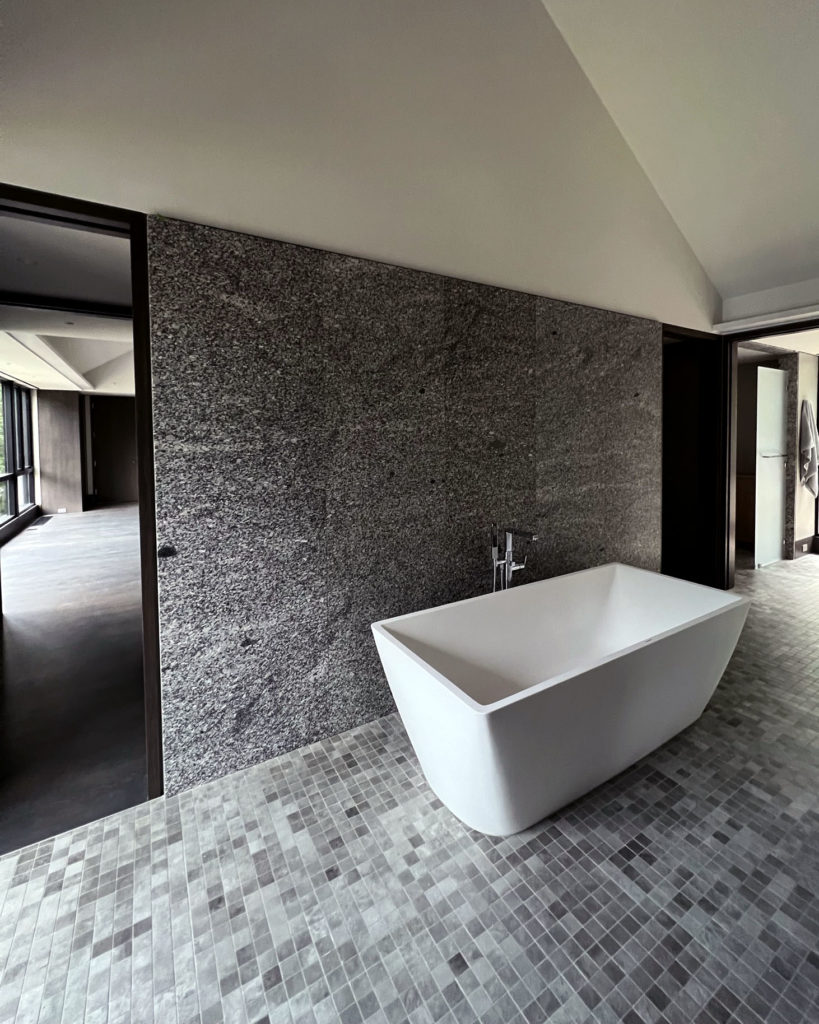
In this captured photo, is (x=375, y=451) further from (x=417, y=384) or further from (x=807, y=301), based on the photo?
(x=807, y=301)

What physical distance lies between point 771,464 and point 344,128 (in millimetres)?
5165

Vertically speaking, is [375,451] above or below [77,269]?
below

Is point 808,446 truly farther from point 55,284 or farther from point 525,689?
point 55,284

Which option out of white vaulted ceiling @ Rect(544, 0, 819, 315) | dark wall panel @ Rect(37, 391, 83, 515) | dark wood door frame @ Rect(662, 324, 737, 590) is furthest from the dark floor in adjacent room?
dark wall panel @ Rect(37, 391, 83, 515)

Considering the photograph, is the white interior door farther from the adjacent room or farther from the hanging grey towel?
the adjacent room

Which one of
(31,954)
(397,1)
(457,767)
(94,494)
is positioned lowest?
(31,954)

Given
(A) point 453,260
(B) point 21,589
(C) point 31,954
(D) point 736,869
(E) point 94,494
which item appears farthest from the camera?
(E) point 94,494

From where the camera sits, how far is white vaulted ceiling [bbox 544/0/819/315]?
2.29 metres

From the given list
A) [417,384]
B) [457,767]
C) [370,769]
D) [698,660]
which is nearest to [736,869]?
[698,660]

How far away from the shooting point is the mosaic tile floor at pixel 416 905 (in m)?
Answer: 1.12

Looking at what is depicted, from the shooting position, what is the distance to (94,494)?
10.4 meters

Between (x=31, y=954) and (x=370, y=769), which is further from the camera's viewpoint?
(x=370, y=769)

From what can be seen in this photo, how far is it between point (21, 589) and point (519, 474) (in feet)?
14.4

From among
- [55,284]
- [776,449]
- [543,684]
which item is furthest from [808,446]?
[55,284]
